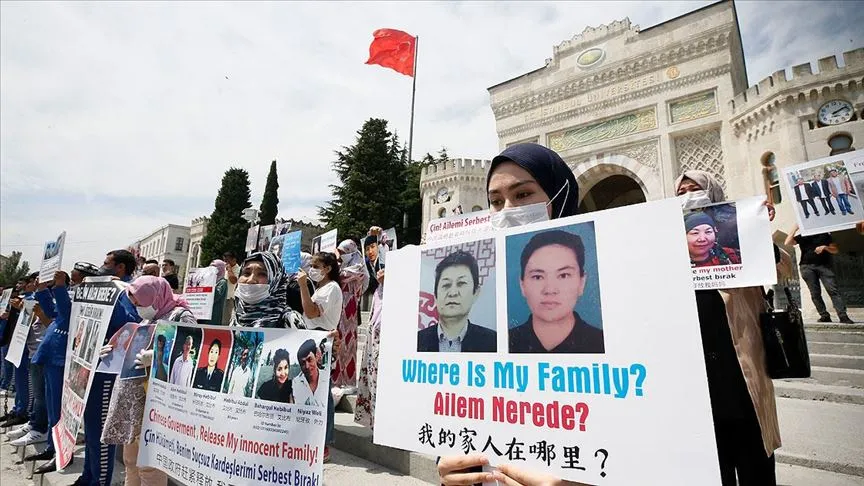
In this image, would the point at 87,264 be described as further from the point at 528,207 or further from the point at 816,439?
the point at 816,439

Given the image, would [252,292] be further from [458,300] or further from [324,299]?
[458,300]

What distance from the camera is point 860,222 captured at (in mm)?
3982

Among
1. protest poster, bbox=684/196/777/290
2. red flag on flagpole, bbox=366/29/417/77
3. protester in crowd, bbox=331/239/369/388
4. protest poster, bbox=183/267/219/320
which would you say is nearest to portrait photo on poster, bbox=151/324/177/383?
protester in crowd, bbox=331/239/369/388

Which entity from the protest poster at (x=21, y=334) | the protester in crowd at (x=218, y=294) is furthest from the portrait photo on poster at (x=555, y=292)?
the protest poster at (x=21, y=334)

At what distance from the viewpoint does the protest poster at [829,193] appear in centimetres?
418

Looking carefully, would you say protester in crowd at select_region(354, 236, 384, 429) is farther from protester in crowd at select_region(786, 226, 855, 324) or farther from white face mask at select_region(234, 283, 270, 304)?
protester in crowd at select_region(786, 226, 855, 324)

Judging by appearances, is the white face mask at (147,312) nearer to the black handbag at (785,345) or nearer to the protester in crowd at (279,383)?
the protester in crowd at (279,383)

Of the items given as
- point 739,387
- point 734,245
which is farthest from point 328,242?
point 739,387

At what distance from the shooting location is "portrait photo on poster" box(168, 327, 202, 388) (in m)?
2.31

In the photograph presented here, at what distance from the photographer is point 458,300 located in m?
1.23

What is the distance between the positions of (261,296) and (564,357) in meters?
2.50

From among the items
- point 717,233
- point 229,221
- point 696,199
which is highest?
point 229,221

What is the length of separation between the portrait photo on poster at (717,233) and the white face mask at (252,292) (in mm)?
2741

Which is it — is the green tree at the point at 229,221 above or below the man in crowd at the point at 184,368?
above
